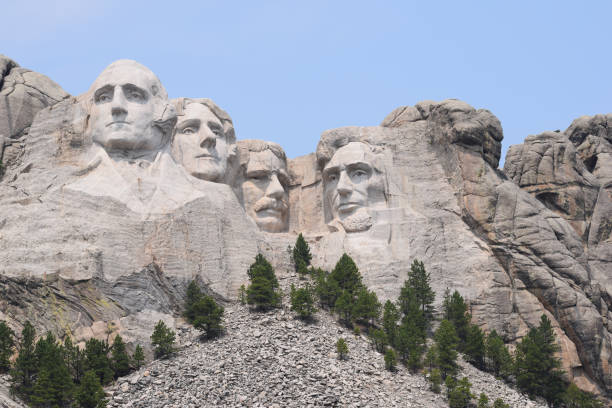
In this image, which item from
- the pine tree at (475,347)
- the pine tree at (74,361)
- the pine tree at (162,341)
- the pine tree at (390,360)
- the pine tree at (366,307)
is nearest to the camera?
the pine tree at (74,361)

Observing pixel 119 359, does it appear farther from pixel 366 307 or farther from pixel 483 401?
pixel 483 401

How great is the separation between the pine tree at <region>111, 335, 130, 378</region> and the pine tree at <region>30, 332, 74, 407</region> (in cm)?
172

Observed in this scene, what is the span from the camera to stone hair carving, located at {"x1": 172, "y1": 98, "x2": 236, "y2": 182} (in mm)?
39688

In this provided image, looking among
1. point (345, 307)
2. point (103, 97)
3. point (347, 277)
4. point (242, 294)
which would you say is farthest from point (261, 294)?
point (103, 97)

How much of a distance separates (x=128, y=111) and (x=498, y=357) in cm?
1232

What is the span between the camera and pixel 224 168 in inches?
1583

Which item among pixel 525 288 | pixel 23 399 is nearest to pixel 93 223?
pixel 23 399

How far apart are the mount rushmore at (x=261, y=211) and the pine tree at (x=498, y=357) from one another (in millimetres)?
1505

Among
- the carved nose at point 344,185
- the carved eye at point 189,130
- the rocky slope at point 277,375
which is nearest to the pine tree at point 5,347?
the rocky slope at point 277,375

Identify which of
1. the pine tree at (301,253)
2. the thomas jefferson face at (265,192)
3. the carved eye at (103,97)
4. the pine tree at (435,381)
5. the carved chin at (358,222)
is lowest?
the pine tree at (435,381)

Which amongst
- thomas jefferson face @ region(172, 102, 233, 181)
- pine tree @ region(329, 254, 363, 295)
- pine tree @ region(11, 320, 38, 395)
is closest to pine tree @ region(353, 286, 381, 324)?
pine tree @ region(329, 254, 363, 295)

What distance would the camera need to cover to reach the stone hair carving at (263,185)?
41031mm

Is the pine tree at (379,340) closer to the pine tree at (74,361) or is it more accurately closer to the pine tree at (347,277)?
the pine tree at (347,277)

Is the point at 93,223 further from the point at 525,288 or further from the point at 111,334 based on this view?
the point at 525,288
